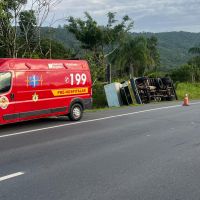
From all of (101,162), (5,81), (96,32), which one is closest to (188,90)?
(96,32)

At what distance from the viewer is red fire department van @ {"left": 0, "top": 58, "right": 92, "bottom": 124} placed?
41.9ft

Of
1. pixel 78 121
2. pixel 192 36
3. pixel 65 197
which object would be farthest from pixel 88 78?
pixel 192 36

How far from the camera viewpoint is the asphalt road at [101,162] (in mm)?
5969

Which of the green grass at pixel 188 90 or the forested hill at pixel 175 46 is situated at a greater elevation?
the forested hill at pixel 175 46

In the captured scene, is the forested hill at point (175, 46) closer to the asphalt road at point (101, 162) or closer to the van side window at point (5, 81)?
the van side window at point (5, 81)

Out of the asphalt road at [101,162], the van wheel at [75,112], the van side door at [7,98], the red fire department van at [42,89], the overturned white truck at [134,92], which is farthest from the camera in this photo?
the overturned white truck at [134,92]

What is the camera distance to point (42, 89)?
13.9 metres

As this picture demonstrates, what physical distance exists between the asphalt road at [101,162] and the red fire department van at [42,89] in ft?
2.18

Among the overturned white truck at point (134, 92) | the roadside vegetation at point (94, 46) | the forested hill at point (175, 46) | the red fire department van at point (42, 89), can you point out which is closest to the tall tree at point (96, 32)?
the roadside vegetation at point (94, 46)

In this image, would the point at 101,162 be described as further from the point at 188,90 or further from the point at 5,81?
the point at 188,90

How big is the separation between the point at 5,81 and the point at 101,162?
5.90 m

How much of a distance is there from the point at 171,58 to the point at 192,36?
28584 mm

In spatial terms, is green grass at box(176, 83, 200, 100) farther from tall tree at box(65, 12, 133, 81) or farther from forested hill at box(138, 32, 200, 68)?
forested hill at box(138, 32, 200, 68)

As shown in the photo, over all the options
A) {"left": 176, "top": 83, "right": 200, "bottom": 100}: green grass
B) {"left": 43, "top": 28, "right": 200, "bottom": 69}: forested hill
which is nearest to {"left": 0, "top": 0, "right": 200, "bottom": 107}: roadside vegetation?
{"left": 176, "top": 83, "right": 200, "bottom": 100}: green grass
